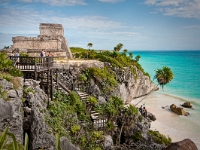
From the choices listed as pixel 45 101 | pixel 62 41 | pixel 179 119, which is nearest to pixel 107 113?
pixel 45 101

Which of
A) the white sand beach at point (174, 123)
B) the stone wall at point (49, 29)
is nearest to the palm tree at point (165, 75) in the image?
the white sand beach at point (174, 123)

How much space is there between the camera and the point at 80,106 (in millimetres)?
18500

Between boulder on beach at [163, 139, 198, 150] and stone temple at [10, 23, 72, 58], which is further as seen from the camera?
stone temple at [10, 23, 72, 58]

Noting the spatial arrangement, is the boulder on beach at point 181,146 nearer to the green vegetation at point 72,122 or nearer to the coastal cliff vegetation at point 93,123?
the coastal cliff vegetation at point 93,123

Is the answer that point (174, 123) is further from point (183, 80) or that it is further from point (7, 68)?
point (183, 80)

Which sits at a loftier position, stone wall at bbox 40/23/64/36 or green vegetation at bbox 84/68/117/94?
stone wall at bbox 40/23/64/36

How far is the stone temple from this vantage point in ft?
91.8

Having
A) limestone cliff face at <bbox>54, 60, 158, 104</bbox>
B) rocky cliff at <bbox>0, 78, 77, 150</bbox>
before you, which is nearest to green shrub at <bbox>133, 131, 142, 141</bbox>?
limestone cliff face at <bbox>54, 60, 158, 104</bbox>

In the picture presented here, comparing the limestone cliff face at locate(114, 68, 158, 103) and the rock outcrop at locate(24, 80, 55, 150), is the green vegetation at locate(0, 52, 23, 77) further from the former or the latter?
the limestone cliff face at locate(114, 68, 158, 103)

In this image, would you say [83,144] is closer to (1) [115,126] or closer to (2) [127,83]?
(1) [115,126]

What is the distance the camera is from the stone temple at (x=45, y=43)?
28.0m

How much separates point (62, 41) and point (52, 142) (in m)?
24.0

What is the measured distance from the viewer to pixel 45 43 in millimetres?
28797

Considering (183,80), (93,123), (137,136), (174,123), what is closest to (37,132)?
(93,123)
